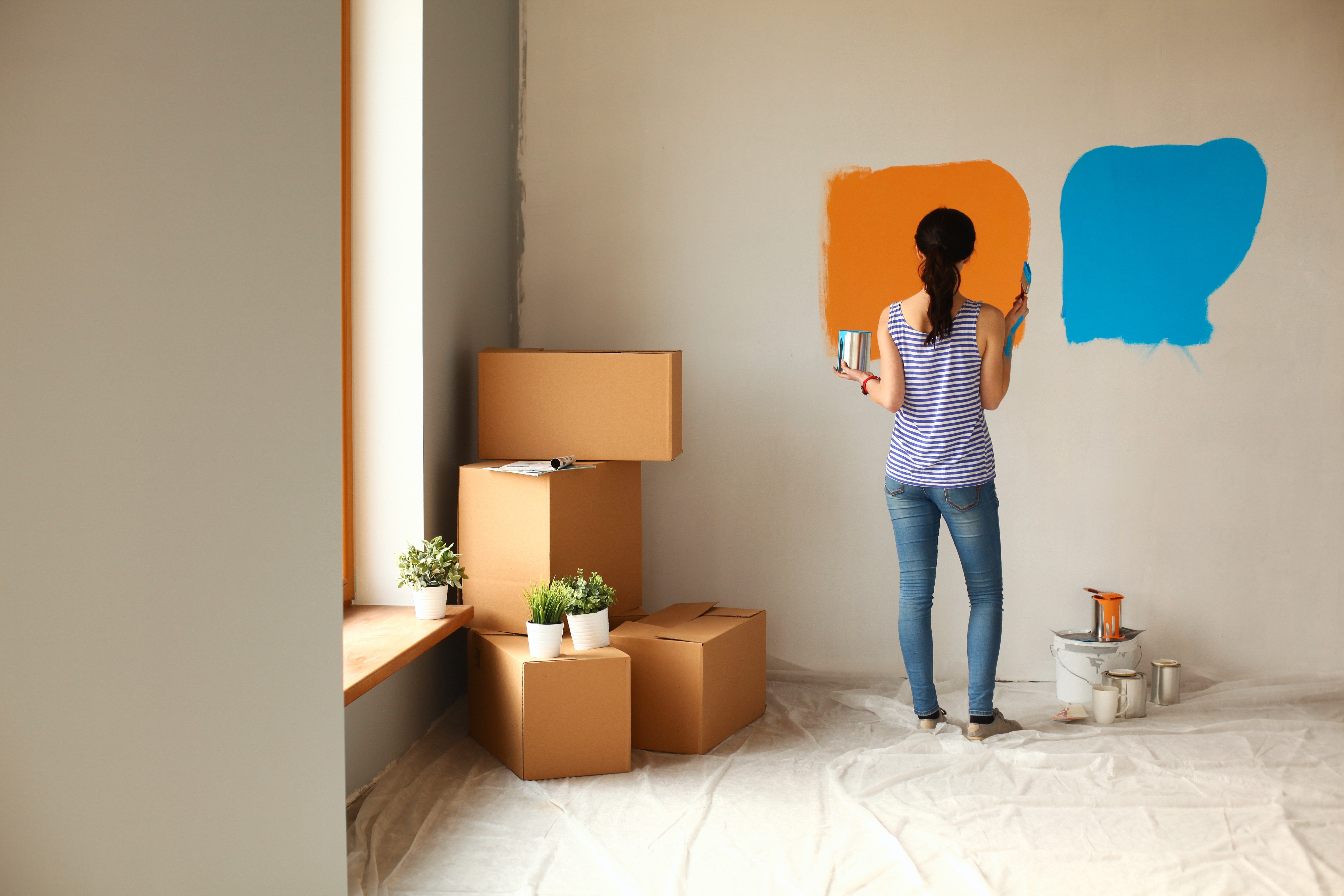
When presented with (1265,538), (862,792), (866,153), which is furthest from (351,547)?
(1265,538)

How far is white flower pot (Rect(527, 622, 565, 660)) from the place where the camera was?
2.10 m

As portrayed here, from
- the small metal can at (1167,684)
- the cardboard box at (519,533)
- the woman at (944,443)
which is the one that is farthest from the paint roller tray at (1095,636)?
the cardboard box at (519,533)

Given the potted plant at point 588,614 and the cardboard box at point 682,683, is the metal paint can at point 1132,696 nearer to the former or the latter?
the cardboard box at point 682,683

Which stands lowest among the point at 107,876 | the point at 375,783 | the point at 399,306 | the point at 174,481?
the point at 375,783

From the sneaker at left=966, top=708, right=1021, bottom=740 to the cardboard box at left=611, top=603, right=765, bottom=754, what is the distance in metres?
0.62

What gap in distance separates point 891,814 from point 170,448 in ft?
5.35

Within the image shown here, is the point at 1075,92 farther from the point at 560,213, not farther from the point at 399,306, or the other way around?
the point at 399,306

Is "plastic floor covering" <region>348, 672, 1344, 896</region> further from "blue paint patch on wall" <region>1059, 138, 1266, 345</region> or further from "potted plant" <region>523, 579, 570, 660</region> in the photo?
"blue paint patch on wall" <region>1059, 138, 1266, 345</region>

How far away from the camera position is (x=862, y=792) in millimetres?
2031

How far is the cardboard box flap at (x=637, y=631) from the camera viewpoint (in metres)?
2.31

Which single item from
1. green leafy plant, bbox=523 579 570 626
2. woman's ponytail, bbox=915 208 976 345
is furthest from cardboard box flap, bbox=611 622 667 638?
woman's ponytail, bbox=915 208 976 345

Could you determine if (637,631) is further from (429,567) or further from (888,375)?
(888,375)

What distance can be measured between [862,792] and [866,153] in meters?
1.94

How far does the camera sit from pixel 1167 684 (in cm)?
266
